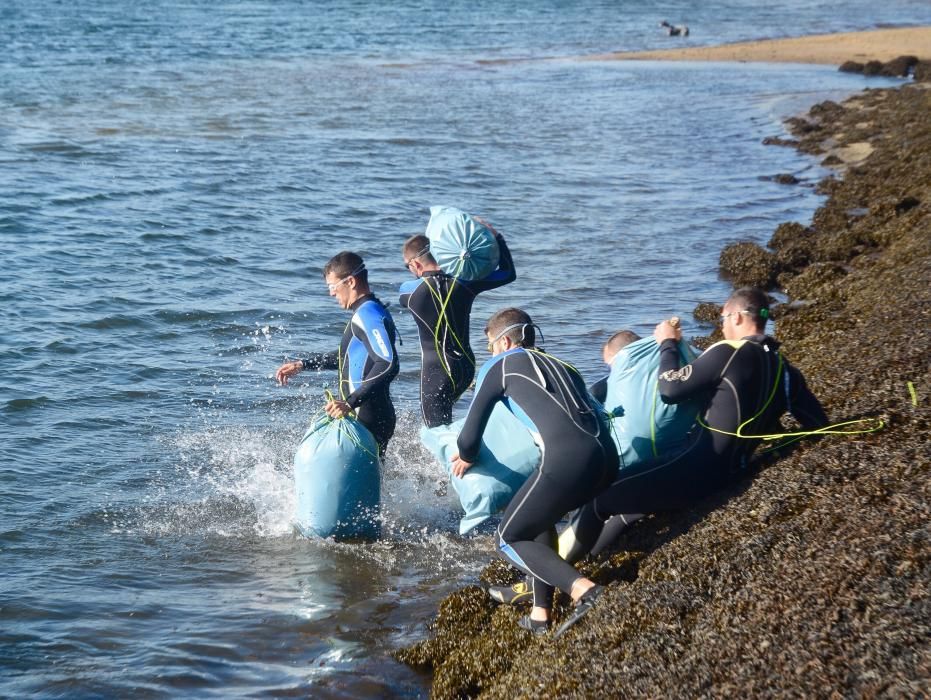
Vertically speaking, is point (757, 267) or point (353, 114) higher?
point (353, 114)

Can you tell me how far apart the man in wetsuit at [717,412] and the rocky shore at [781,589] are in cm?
20

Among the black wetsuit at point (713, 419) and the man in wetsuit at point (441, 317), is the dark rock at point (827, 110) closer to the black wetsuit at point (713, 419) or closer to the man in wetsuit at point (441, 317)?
the man in wetsuit at point (441, 317)

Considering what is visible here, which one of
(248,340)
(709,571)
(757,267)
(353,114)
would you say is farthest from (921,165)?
(353,114)

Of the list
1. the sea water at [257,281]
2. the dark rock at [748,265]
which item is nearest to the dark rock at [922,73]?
the sea water at [257,281]

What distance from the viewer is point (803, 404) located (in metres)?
6.75

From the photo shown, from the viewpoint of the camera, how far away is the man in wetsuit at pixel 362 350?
27.3ft

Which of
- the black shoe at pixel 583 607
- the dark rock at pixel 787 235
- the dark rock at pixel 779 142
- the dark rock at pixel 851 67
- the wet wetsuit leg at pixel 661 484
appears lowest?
the black shoe at pixel 583 607

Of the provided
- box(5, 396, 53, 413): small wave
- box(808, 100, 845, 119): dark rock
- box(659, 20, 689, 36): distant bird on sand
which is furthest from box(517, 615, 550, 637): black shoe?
box(659, 20, 689, 36): distant bird on sand

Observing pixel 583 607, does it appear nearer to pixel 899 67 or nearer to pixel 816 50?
pixel 899 67

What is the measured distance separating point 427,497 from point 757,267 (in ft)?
26.9

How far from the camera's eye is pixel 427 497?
955 centimetres

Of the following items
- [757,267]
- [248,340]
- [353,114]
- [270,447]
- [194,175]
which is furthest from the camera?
[353,114]

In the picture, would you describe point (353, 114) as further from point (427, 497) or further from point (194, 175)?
point (427, 497)

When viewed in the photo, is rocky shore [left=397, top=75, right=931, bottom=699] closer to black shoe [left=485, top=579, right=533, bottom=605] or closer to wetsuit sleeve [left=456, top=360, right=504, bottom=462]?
black shoe [left=485, top=579, right=533, bottom=605]
